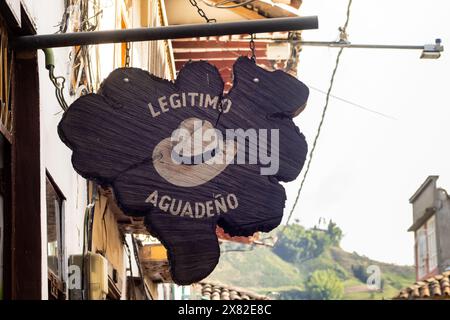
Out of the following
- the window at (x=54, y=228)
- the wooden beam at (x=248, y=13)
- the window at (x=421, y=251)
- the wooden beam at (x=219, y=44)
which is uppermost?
the wooden beam at (x=219, y=44)

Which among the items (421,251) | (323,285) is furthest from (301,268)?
(421,251)

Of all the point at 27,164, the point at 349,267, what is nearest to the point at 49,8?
the point at 27,164

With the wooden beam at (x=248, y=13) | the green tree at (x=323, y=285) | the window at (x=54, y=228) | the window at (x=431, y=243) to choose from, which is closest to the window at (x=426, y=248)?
the window at (x=431, y=243)

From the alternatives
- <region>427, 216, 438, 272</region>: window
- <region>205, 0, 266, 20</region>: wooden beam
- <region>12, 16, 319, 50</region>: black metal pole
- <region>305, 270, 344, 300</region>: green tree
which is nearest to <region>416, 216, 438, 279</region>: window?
<region>427, 216, 438, 272</region>: window

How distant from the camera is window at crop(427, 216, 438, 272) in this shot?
3900cm

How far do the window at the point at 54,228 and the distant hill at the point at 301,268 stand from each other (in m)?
93.3

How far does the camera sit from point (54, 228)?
7.62m

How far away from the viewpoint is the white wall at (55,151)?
6.41m

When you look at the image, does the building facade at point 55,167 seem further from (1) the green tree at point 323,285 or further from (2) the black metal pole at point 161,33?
(1) the green tree at point 323,285

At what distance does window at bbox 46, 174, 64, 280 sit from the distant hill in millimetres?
93265

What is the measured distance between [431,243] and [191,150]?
35.0 metres
